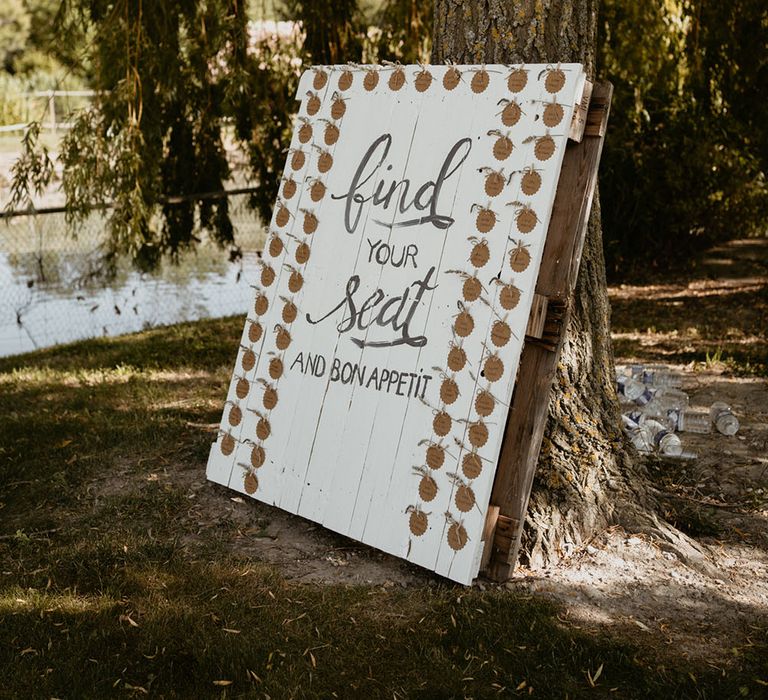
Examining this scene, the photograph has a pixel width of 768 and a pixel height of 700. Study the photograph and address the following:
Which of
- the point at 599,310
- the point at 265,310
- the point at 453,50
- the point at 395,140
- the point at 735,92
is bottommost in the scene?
the point at 265,310

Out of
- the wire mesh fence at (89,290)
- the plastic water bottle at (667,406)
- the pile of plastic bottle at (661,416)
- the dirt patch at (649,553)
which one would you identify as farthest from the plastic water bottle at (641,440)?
the wire mesh fence at (89,290)

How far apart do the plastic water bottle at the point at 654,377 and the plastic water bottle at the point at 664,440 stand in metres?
0.67

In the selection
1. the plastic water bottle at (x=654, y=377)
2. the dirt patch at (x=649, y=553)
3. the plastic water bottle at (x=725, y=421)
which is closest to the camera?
the dirt patch at (x=649, y=553)

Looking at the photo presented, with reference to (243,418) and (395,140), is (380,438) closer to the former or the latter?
(243,418)

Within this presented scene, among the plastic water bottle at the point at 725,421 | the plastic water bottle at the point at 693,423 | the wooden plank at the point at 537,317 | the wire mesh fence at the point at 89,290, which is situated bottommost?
the wire mesh fence at the point at 89,290

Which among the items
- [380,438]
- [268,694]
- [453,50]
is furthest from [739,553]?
[453,50]

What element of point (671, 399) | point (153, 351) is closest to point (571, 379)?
point (671, 399)

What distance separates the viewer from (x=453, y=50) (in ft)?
11.8

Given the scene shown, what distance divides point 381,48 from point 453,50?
3.36m

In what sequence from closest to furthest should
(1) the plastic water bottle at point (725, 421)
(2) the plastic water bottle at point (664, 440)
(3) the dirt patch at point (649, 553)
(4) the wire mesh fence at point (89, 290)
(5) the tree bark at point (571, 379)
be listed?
(3) the dirt patch at point (649, 553)
(5) the tree bark at point (571, 379)
(2) the plastic water bottle at point (664, 440)
(1) the plastic water bottle at point (725, 421)
(4) the wire mesh fence at point (89, 290)

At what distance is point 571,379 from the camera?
361 cm

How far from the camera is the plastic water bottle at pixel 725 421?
4648 mm

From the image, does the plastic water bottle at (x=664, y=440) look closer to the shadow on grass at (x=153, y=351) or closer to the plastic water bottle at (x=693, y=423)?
the plastic water bottle at (x=693, y=423)

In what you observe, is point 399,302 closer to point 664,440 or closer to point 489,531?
point 489,531
